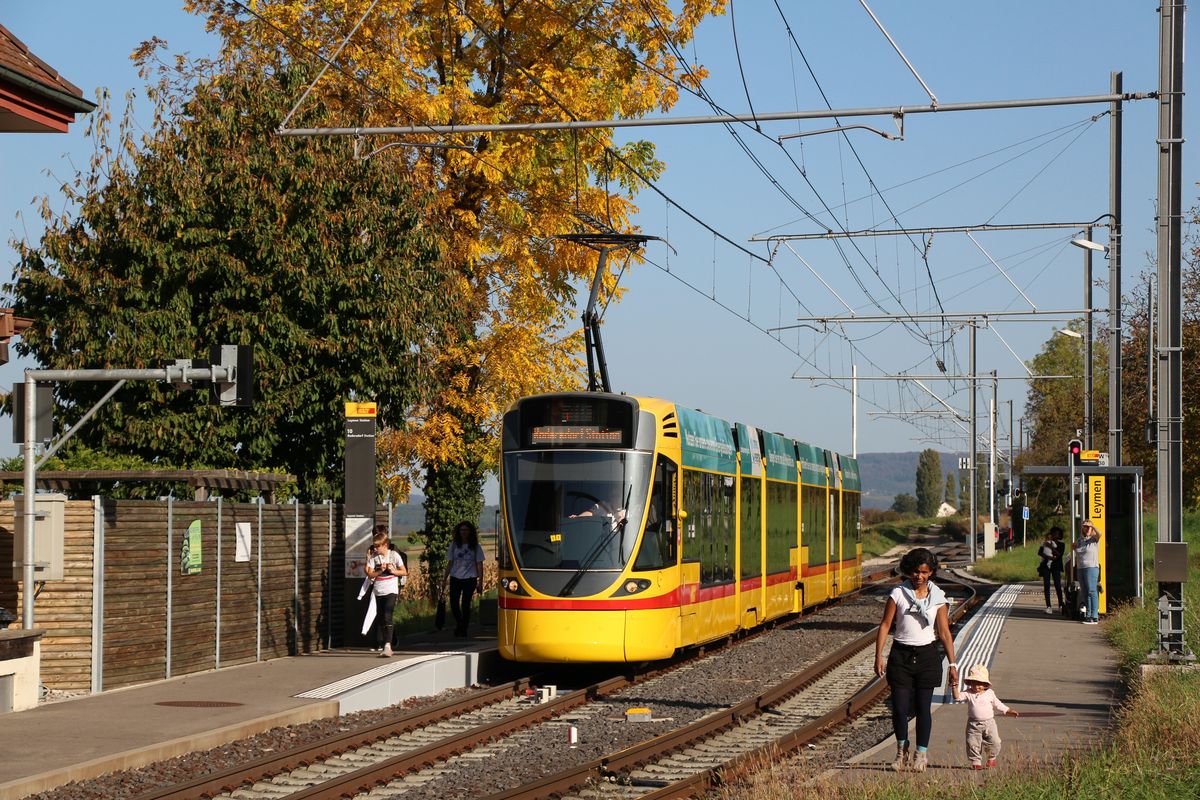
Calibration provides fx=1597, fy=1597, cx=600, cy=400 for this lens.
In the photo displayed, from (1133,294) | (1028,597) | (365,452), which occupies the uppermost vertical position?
(1133,294)

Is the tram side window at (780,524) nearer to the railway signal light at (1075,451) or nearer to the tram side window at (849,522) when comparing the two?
the railway signal light at (1075,451)

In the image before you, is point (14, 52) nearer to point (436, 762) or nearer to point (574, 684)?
point (436, 762)

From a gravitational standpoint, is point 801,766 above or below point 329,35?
below

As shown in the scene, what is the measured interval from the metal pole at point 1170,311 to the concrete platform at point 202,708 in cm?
780

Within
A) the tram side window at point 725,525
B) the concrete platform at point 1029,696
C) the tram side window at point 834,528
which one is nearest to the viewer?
the concrete platform at point 1029,696

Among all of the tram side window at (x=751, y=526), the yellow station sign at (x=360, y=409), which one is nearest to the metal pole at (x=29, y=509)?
the yellow station sign at (x=360, y=409)

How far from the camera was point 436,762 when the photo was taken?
12.7 m

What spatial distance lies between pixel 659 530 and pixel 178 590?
17.6ft

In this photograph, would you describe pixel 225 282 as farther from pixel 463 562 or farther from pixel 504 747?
pixel 504 747

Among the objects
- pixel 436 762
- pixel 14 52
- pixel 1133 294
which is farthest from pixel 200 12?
pixel 1133 294

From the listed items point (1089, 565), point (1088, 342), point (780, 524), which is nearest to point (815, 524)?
point (780, 524)

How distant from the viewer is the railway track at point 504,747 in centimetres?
1122

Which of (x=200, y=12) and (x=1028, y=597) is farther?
(x=1028, y=597)

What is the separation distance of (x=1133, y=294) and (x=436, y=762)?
43.0 metres
